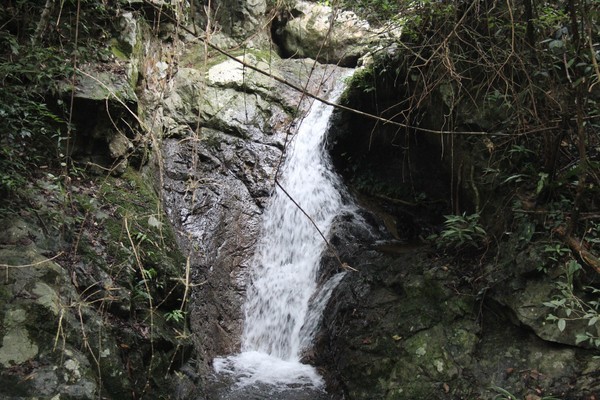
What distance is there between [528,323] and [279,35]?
32.4 ft

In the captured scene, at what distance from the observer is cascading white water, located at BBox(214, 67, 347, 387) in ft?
17.9

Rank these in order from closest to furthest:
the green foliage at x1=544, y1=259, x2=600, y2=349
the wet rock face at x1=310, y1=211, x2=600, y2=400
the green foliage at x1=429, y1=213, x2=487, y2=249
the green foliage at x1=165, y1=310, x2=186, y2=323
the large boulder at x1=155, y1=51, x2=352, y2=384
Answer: the green foliage at x1=544, y1=259, x2=600, y2=349, the wet rock face at x1=310, y1=211, x2=600, y2=400, the green foliage at x1=165, y1=310, x2=186, y2=323, the green foliage at x1=429, y1=213, x2=487, y2=249, the large boulder at x1=155, y1=51, x2=352, y2=384

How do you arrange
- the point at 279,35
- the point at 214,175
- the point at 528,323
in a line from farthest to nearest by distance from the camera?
the point at 279,35, the point at 214,175, the point at 528,323

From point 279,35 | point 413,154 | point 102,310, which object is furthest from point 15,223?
point 279,35

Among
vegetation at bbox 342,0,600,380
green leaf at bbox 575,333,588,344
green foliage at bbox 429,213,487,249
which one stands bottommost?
green leaf at bbox 575,333,588,344

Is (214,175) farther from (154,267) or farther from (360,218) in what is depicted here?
(154,267)

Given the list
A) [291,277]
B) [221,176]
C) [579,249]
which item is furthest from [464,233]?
[221,176]

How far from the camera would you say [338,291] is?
5.75 meters

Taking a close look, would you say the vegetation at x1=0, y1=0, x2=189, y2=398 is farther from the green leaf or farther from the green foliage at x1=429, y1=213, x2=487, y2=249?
the green leaf

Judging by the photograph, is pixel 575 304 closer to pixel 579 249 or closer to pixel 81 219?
pixel 579 249

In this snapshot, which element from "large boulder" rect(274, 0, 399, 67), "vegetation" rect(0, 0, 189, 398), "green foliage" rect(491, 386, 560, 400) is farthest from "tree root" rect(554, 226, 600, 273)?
"large boulder" rect(274, 0, 399, 67)

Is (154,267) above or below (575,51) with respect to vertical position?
below

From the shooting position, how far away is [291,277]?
6633mm

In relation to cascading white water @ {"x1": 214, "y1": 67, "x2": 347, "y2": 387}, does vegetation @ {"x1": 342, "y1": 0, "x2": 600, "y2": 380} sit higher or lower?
higher
